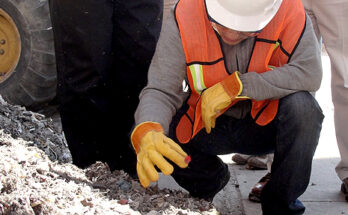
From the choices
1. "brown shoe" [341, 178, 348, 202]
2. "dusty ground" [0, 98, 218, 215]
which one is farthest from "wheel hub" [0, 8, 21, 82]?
"brown shoe" [341, 178, 348, 202]

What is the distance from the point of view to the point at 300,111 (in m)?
2.55

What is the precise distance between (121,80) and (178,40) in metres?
0.69

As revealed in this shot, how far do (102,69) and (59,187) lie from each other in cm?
87

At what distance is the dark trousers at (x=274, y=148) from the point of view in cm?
255

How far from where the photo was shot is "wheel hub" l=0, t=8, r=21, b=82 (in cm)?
450

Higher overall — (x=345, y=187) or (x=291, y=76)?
(x=291, y=76)

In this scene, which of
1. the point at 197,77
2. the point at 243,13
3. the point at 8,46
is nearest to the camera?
the point at 243,13

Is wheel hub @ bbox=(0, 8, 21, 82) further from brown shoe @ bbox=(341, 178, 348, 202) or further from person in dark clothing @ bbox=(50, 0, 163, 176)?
brown shoe @ bbox=(341, 178, 348, 202)

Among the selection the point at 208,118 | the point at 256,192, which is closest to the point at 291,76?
the point at 208,118

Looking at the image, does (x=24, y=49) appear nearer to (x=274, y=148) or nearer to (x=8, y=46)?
(x=8, y=46)

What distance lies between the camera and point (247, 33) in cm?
250

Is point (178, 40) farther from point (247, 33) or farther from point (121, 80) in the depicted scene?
point (121, 80)

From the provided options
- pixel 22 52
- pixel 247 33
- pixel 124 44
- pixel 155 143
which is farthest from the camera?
pixel 22 52

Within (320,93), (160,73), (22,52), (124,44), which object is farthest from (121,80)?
(320,93)
